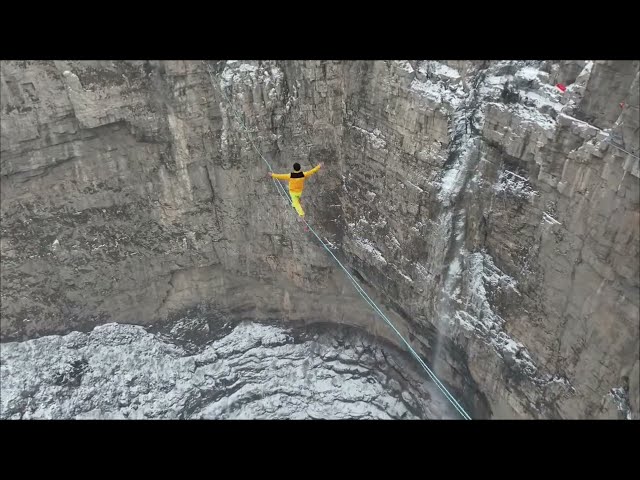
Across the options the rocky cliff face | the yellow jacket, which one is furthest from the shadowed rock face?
the yellow jacket

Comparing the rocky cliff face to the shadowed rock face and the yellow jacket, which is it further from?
the yellow jacket

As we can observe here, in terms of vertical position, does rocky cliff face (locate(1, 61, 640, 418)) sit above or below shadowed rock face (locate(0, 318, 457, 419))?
above

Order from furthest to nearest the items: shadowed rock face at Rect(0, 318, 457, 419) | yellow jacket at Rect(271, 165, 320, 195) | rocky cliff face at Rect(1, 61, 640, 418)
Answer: shadowed rock face at Rect(0, 318, 457, 419), yellow jacket at Rect(271, 165, 320, 195), rocky cliff face at Rect(1, 61, 640, 418)

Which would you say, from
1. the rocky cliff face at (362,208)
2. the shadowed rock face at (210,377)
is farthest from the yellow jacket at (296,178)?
the shadowed rock face at (210,377)

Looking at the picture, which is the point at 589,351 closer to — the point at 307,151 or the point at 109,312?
the point at 307,151

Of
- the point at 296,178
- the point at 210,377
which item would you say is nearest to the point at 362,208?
the point at 296,178

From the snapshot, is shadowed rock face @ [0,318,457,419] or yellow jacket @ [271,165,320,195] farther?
shadowed rock face @ [0,318,457,419]

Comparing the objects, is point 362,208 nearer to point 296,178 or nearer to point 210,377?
point 296,178

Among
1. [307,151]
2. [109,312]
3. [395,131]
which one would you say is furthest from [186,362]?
[395,131]

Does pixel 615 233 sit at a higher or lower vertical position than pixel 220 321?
higher
